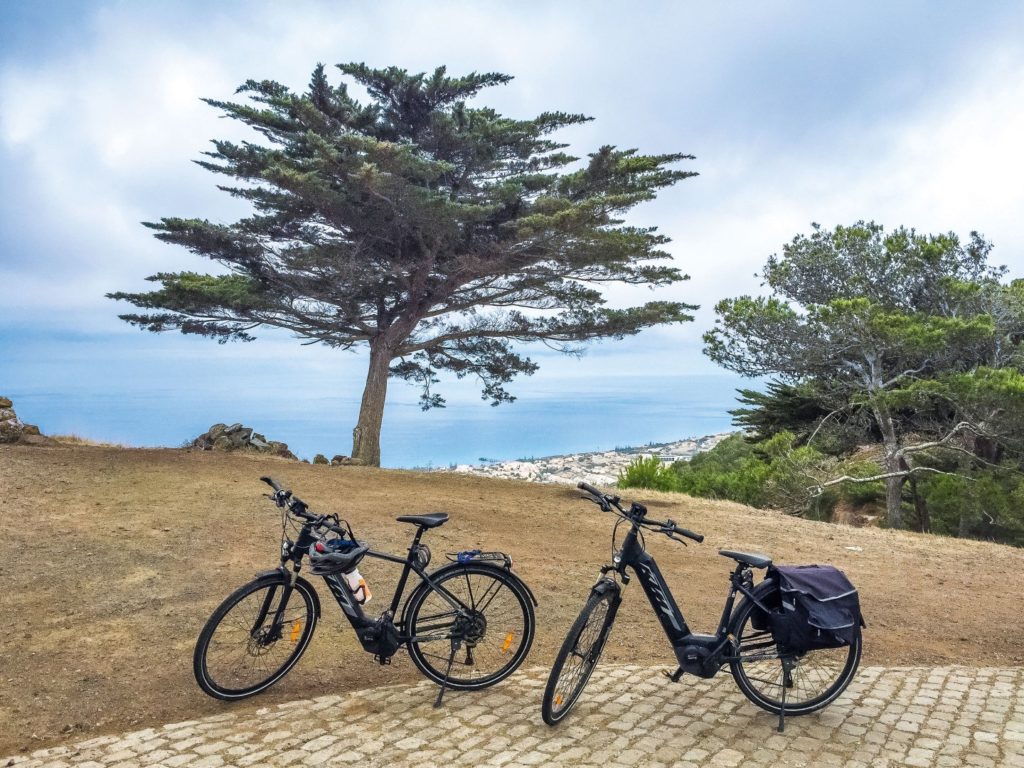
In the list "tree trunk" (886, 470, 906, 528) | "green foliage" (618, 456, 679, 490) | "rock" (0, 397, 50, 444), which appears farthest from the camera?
"tree trunk" (886, 470, 906, 528)

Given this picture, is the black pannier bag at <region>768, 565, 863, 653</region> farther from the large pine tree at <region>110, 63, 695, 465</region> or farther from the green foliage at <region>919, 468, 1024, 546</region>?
the green foliage at <region>919, 468, 1024, 546</region>

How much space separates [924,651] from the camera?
6402 millimetres

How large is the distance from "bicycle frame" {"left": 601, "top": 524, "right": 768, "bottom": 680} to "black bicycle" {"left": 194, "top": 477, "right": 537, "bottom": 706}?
2.43 feet

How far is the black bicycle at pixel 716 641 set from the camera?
4352mm

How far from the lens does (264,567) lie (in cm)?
756

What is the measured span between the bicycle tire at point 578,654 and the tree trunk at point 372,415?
12.0 m

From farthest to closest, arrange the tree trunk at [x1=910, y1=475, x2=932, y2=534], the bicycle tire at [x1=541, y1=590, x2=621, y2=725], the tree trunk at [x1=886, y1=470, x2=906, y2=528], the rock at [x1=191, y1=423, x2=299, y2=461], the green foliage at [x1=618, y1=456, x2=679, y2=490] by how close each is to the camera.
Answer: the tree trunk at [x1=910, y1=475, x2=932, y2=534], the tree trunk at [x1=886, y1=470, x2=906, y2=528], the green foliage at [x1=618, y1=456, x2=679, y2=490], the rock at [x1=191, y1=423, x2=299, y2=461], the bicycle tire at [x1=541, y1=590, x2=621, y2=725]

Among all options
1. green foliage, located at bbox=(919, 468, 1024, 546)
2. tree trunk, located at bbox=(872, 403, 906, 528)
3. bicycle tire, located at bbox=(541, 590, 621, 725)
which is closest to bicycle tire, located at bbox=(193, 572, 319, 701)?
bicycle tire, located at bbox=(541, 590, 621, 725)

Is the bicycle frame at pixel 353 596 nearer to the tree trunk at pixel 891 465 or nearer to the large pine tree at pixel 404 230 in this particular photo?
the large pine tree at pixel 404 230

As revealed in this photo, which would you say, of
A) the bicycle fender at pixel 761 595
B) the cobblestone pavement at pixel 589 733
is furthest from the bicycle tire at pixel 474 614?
the bicycle fender at pixel 761 595

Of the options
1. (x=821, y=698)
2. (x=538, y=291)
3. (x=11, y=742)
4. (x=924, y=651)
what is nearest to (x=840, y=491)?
(x=538, y=291)

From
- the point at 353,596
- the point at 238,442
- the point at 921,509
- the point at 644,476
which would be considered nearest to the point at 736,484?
the point at 921,509

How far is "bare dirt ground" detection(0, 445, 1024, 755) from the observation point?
5.21 metres

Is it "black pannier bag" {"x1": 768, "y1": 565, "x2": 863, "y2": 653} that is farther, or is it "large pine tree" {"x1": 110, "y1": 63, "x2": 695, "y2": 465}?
"large pine tree" {"x1": 110, "y1": 63, "x2": 695, "y2": 465}
